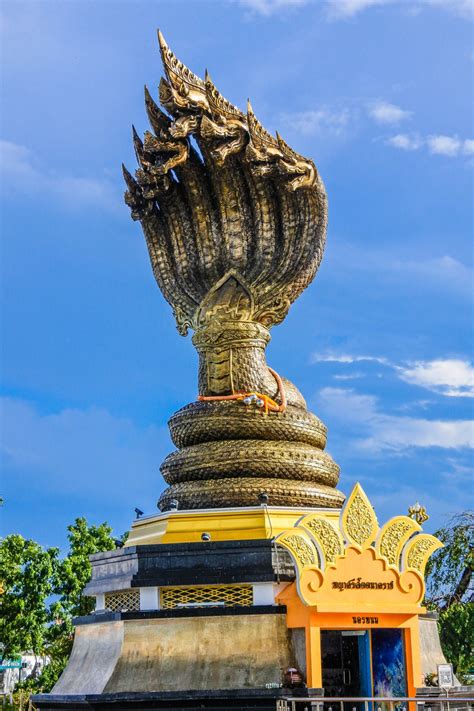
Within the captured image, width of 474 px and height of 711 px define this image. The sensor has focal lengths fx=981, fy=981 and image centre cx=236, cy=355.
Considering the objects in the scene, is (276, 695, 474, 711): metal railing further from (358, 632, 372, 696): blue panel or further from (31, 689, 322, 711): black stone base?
(358, 632, 372, 696): blue panel

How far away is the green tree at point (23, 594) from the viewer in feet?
109

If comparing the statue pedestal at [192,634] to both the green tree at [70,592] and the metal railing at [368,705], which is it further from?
the green tree at [70,592]

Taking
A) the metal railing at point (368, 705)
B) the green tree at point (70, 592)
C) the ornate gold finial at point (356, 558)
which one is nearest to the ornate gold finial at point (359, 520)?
the ornate gold finial at point (356, 558)

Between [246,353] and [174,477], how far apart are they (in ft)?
10.7

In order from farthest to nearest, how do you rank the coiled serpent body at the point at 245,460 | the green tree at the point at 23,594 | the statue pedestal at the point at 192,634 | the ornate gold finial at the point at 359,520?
1. the green tree at the point at 23,594
2. the coiled serpent body at the point at 245,460
3. the ornate gold finial at the point at 359,520
4. the statue pedestal at the point at 192,634

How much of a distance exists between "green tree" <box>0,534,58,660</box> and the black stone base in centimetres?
1662

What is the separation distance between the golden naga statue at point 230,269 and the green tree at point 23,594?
13566 millimetres

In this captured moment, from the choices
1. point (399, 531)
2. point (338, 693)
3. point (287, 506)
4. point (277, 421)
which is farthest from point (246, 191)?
point (338, 693)

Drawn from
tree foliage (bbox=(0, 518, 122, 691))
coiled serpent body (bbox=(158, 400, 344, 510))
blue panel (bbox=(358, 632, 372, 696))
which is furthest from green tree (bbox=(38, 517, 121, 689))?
blue panel (bbox=(358, 632, 372, 696))

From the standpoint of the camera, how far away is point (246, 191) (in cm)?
2334

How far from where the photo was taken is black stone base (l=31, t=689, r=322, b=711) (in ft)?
53.4

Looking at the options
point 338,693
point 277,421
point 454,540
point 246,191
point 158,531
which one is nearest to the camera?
point 338,693

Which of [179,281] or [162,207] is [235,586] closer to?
[179,281]

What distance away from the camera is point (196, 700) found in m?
16.6
